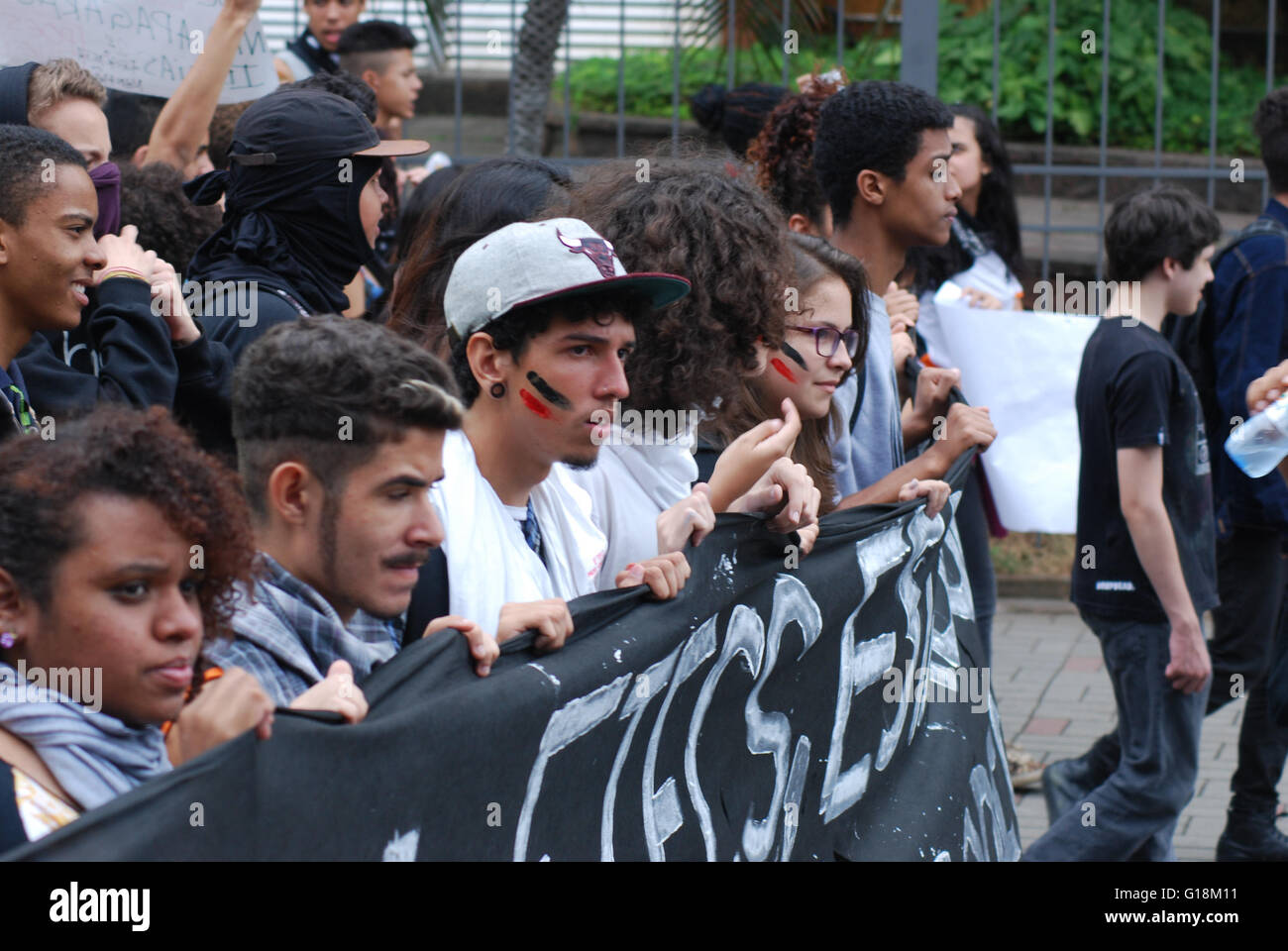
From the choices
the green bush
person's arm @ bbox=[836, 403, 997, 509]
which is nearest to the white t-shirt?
person's arm @ bbox=[836, 403, 997, 509]

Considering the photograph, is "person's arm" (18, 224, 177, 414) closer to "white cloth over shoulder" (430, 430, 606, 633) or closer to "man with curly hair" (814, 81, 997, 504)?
"white cloth over shoulder" (430, 430, 606, 633)

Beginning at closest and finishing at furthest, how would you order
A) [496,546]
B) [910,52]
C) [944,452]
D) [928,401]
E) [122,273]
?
[496,546]
[122,273]
[944,452]
[928,401]
[910,52]

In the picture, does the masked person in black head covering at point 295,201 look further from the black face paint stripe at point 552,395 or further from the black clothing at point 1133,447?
the black clothing at point 1133,447

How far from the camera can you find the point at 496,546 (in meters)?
2.44

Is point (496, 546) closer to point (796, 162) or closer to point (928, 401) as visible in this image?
point (928, 401)

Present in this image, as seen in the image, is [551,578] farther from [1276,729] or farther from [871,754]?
[1276,729]

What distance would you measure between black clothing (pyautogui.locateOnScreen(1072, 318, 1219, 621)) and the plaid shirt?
2895 millimetres

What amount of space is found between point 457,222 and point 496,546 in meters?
1.25

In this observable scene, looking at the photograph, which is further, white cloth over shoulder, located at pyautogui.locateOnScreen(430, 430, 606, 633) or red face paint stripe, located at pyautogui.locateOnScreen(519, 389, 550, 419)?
red face paint stripe, located at pyautogui.locateOnScreen(519, 389, 550, 419)

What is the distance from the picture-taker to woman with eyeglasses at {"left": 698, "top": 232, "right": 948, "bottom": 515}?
350 centimetres

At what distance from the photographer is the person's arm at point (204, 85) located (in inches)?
180

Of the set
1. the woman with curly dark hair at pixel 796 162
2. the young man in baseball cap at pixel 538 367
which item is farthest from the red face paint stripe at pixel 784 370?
the woman with curly dark hair at pixel 796 162

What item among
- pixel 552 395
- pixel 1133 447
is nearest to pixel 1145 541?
pixel 1133 447

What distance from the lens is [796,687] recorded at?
3088 millimetres
